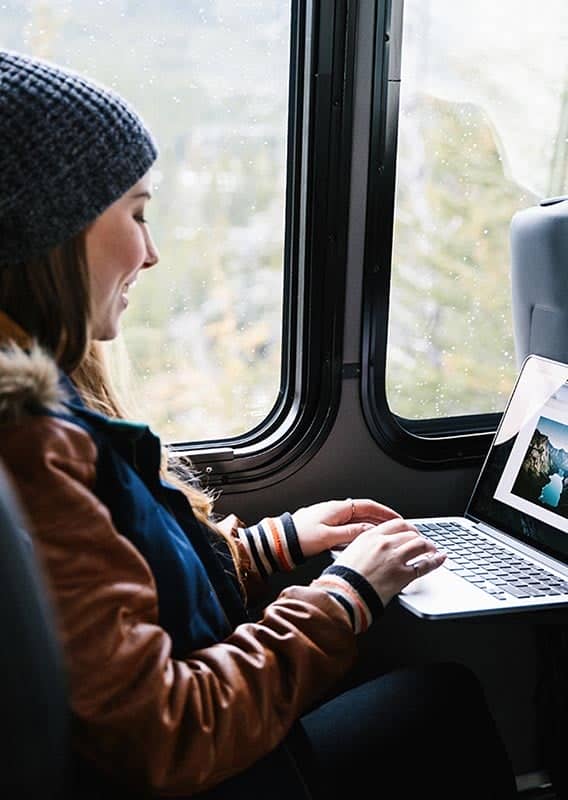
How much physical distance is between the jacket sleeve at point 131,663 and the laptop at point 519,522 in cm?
33

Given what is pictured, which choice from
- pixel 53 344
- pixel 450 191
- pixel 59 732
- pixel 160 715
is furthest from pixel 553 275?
pixel 59 732

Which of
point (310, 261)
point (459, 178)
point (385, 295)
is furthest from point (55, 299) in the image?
point (459, 178)

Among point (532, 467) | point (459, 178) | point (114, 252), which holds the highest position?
point (459, 178)

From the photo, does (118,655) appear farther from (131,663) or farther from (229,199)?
(229,199)

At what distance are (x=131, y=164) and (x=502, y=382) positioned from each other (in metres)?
1.21

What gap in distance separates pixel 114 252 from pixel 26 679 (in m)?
0.64

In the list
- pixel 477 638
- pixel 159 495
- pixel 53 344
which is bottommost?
pixel 477 638

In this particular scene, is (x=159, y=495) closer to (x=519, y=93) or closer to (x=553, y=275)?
(x=553, y=275)

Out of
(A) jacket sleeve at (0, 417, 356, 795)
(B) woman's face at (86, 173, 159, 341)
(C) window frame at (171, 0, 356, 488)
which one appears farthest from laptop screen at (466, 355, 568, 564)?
(B) woman's face at (86, 173, 159, 341)

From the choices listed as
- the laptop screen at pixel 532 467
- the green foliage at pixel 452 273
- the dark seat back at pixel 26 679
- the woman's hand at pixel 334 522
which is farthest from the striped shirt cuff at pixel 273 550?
the dark seat back at pixel 26 679

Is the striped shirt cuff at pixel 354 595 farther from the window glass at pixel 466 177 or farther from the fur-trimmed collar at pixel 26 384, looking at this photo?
the window glass at pixel 466 177

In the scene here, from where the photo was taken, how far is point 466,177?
198cm

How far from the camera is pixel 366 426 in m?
1.91

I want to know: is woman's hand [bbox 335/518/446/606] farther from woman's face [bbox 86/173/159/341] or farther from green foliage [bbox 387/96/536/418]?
green foliage [bbox 387/96/536/418]
